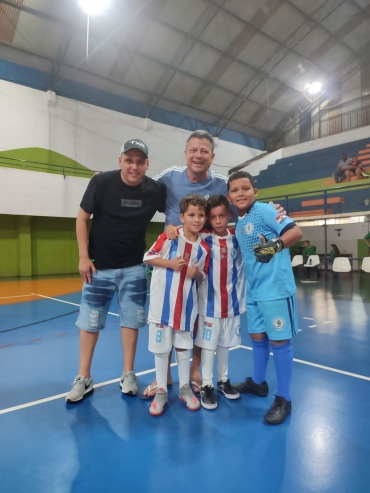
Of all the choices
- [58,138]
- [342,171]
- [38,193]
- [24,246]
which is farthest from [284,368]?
[342,171]

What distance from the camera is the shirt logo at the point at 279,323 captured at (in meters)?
1.96

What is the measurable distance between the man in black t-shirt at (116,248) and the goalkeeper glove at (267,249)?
0.86 metres

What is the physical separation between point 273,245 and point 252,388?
106 cm

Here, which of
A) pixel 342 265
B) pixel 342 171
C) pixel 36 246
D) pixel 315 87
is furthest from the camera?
pixel 315 87

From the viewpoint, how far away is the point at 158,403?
78.6 inches

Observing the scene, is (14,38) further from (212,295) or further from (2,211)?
(212,295)

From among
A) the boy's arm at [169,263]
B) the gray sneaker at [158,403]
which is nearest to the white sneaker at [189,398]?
the gray sneaker at [158,403]

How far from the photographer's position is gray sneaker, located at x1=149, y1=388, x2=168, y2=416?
6.44 ft

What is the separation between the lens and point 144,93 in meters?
13.7

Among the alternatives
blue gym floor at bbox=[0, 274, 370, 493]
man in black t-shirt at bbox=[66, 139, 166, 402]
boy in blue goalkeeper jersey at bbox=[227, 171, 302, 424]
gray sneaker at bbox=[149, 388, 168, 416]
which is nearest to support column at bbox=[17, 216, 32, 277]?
blue gym floor at bbox=[0, 274, 370, 493]

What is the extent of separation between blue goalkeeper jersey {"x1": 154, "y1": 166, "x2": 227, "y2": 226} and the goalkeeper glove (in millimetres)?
615

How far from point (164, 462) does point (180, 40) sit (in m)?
13.7

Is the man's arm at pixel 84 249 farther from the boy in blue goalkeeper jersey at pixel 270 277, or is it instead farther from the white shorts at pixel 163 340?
the boy in blue goalkeeper jersey at pixel 270 277

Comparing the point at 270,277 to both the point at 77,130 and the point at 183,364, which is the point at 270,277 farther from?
the point at 77,130
